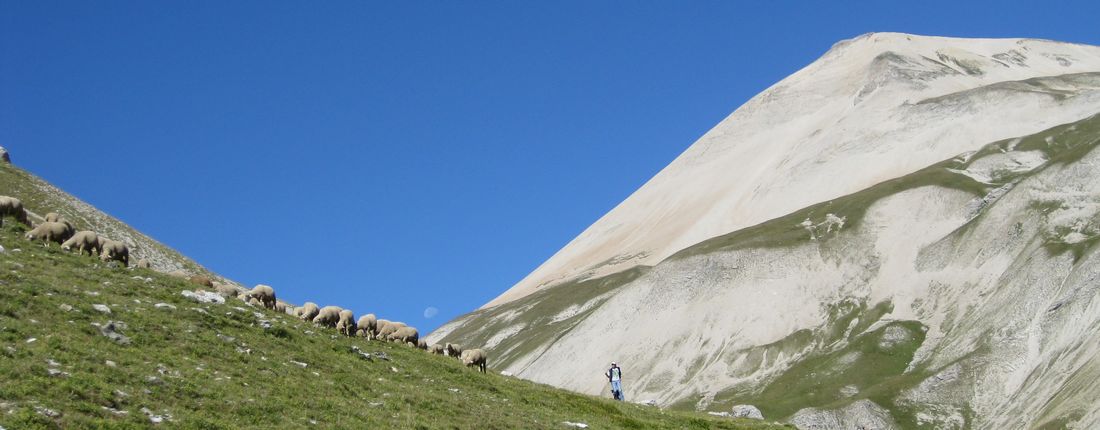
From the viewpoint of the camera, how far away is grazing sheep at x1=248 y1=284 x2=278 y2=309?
3981 centimetres

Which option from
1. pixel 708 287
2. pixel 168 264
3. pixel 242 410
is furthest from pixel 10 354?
pixel 708 287

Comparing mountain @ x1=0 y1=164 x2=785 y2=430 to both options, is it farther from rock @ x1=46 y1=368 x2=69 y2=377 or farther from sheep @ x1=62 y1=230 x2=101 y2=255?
sheep @ x1=62 y1=230 x2=101 y2=255

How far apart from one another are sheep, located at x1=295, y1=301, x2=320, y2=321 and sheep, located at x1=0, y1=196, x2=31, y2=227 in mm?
10824

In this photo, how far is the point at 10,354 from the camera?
22359 mm

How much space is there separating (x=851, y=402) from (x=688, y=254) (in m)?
63.5

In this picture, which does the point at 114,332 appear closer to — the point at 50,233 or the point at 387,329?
the point at 50,233

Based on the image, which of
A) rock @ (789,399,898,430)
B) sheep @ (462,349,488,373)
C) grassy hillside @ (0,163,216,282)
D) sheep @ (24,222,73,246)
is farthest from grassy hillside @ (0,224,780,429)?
rock @ (789,399,898,430)

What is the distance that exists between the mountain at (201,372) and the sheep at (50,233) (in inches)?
25.1

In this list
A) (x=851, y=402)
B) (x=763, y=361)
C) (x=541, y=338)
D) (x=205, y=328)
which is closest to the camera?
(x=205, y=328)

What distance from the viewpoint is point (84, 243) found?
3731 centimetres

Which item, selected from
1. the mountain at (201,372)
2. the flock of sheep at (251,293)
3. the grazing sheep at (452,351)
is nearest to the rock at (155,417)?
the mountain at (201,372)

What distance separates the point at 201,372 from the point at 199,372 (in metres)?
0.06

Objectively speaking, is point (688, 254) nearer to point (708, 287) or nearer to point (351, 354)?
point (708, 287)

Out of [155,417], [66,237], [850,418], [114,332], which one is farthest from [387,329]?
[850,418]
